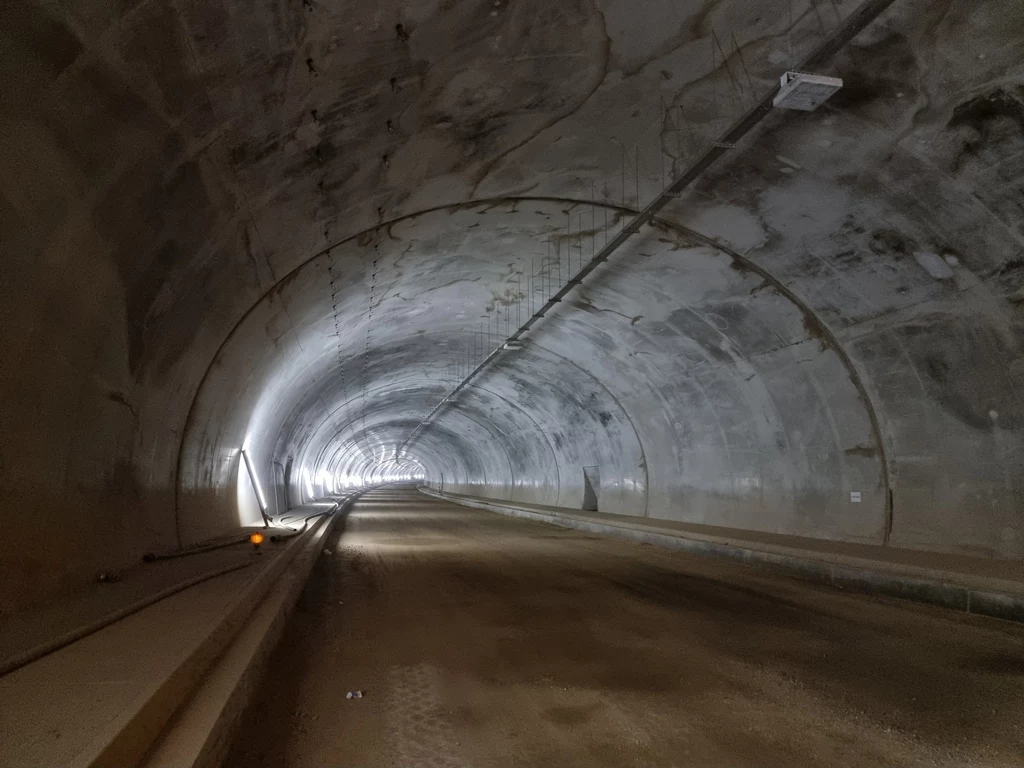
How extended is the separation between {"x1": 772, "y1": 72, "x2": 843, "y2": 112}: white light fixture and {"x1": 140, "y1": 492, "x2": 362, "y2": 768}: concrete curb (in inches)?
261

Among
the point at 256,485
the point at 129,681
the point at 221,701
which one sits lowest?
the point at 221,701

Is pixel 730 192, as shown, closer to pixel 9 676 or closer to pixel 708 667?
pixel 708 667

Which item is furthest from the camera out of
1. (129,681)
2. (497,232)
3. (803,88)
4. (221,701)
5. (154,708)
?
(497,232)

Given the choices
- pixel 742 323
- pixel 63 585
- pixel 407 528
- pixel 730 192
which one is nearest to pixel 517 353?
pixel 407 528

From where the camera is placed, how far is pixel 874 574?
10000 millimetres

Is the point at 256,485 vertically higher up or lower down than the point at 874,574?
higher up

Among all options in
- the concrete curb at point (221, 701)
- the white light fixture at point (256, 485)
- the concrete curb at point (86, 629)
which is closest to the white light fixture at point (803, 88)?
the concrete curb at point (221, 701)

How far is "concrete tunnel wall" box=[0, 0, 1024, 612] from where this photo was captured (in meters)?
5.59

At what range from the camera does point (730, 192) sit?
10391 millimetres

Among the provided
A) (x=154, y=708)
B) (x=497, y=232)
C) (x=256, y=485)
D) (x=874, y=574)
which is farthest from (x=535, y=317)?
(x=154, y=708)

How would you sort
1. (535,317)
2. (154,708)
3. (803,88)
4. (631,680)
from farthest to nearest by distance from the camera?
Result: 1. (535,317)
2. (803,88)
3. (631,680)
4. (154,708)

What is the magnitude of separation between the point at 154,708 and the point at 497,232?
9.52m

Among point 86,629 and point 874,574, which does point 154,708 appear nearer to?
point 86,629

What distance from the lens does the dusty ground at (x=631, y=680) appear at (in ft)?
14.4
